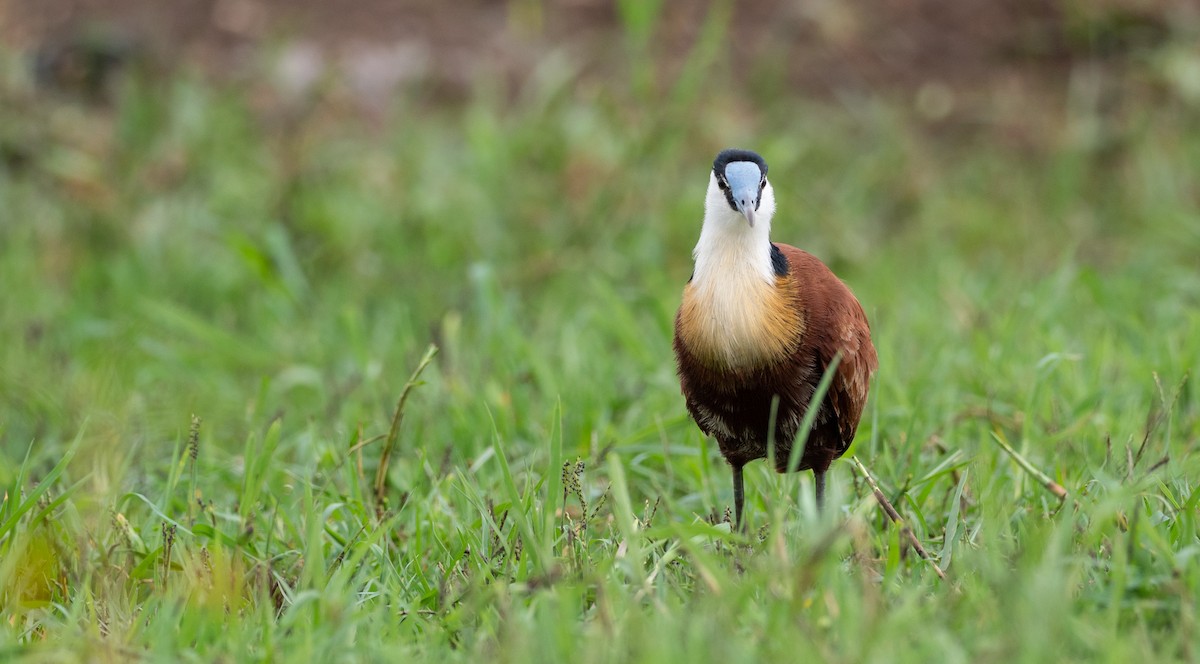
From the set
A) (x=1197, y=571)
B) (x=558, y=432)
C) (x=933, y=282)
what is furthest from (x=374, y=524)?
(x=933, y=282)

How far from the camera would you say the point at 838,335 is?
3205 mm

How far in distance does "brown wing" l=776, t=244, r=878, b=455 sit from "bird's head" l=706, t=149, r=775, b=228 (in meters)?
0.20

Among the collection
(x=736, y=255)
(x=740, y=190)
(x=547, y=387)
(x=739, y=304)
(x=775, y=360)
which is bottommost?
(x=547, y=387)

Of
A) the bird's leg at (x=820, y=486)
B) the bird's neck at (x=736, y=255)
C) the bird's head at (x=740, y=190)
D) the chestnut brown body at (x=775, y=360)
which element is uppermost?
the bird's head at (x=740, y=190)

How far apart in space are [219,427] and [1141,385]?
3141 millimetres

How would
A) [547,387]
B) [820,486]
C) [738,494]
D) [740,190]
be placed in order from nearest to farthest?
[740,190]
[738,494]
[820,486]
[547,387]

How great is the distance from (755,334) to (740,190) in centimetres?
34

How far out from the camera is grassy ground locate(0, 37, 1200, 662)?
8.67 feet

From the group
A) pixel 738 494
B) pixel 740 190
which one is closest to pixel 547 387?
pixel 738 494

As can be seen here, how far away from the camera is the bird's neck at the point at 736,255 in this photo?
3098 mm

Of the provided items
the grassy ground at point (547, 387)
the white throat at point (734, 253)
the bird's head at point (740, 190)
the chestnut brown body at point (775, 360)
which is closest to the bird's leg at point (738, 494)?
the chestnut brown body at point (775, 360)

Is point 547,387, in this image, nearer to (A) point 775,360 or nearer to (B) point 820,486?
(B) point 820,486

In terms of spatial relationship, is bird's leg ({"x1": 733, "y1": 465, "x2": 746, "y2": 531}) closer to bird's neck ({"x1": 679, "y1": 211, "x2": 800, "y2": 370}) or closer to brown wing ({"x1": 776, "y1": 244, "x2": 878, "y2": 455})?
brown wing ({"x1": 776, "y1": 244, "x2": 878, "y2": 455})

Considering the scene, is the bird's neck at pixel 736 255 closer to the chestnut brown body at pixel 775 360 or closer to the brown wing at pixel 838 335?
the chestnut brown body at pixel 775 360
